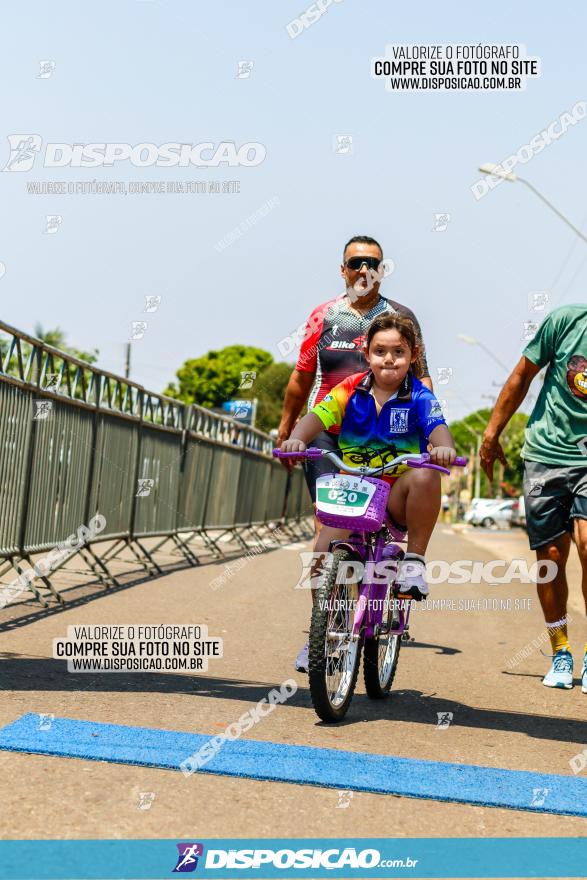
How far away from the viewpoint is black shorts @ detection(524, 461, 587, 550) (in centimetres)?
638

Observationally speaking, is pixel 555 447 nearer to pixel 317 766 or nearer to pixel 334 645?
pixel 334 645

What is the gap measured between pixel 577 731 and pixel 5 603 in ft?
15.6

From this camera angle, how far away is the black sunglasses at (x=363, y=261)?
6.62 m

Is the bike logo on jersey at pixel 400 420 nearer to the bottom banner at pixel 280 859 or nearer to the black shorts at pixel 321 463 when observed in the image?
the black shorts at pixel 321 463

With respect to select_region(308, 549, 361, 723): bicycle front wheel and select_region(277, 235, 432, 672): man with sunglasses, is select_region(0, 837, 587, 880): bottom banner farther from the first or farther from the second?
select_region(277, 235, 432, 672): man with sunglasses

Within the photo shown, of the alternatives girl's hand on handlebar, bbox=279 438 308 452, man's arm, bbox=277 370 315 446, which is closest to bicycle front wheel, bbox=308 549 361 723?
girl's hand on handlebar, bbox=279 438 308 452

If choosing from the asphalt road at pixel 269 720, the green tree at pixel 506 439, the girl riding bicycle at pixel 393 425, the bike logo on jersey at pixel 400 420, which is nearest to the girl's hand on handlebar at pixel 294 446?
the girl riding bicycle at pixel 393 425

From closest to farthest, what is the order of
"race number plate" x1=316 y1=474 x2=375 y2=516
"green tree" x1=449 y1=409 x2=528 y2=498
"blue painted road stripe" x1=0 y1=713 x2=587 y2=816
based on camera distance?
"blue painted road stripe" x1=0 y1=713 x2=587 y2=816 < "race number plate" x1=316 y1=474 x2=375 y2=516 < "green tree" x1=449 y1=409 x2=528 y2=498

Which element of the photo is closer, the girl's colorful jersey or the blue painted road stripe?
the blue painted road stripe

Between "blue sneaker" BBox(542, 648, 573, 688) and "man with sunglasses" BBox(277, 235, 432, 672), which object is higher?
"man with sunglasses" BBox(277, 235, 432, 672)

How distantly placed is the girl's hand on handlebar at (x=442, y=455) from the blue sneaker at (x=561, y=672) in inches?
75.6

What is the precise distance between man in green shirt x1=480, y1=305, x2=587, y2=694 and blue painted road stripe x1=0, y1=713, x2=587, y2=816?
2.28m

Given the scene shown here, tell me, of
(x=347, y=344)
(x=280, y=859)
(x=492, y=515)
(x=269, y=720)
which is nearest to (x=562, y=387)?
(x=347, y=344)

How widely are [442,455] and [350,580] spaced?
2.19 ft
